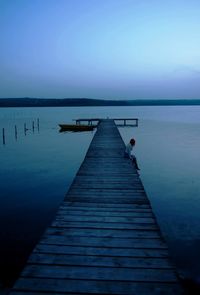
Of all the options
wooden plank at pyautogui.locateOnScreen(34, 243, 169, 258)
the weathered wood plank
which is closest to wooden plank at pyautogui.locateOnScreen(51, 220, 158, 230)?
the weathered wood plank

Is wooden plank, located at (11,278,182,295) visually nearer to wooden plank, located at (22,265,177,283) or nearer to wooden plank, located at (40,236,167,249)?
wooden plank, located at (22,265,177,283)

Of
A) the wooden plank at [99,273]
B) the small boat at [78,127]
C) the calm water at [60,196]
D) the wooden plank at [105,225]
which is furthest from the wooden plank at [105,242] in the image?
the small boat at [78,127]

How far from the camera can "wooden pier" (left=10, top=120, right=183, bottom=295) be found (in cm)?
423

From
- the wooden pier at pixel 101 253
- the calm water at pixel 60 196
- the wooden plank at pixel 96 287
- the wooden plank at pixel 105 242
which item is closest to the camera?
the wooden plank at pixel 96 287

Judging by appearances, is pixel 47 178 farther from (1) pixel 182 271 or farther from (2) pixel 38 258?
(2) pixel 38 258

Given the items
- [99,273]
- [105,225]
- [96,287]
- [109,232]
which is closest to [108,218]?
[105,225]

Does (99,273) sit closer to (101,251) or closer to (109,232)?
(101,251)

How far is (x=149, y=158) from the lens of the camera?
83.7ft

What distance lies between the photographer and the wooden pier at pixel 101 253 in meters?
4.23

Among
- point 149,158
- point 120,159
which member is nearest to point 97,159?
point 120,159

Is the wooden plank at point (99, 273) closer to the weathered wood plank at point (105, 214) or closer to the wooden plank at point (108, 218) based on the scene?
the wooden plank at point (108, 218)

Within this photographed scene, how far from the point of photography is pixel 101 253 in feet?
17.0

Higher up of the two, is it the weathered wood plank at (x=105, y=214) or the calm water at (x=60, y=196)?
the weathered wood plank at (x=105, y=214)

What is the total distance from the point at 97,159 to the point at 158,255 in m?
9.87
